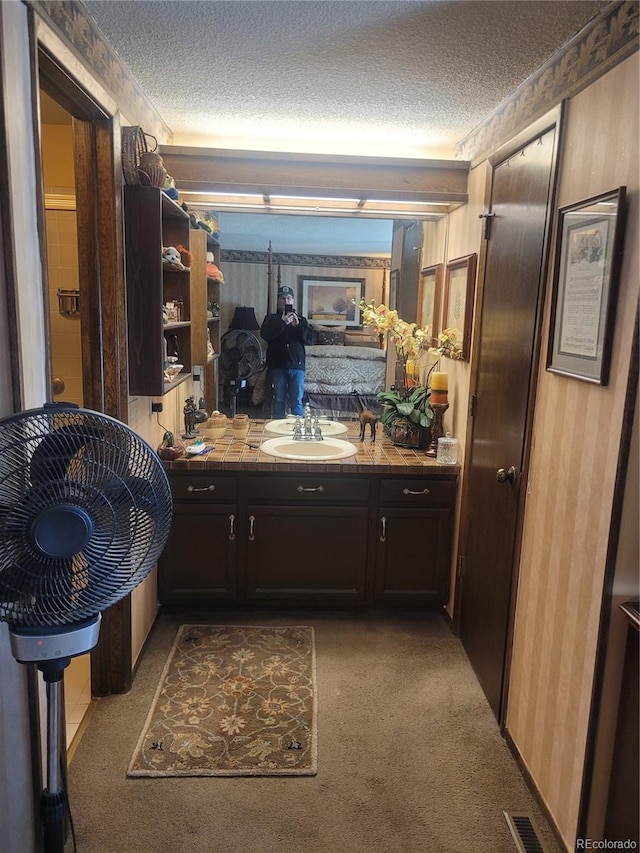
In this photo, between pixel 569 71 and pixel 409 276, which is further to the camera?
pixel 409 276

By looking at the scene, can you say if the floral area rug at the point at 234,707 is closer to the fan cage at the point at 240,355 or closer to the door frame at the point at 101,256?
the door frame at the point at 101,256

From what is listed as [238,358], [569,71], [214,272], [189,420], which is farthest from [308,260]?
[569,71]

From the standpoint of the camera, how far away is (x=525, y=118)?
2.04 meters

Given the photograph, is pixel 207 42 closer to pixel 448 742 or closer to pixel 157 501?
pixel 157 501

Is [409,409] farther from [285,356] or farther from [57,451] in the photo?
[57,451]

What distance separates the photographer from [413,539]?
279 cm

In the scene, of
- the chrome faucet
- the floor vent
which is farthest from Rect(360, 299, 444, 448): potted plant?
the floor vent

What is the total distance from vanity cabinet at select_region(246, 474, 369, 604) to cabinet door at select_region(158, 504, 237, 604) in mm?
93

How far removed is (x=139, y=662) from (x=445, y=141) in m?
2.71

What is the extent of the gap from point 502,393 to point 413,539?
941 mm

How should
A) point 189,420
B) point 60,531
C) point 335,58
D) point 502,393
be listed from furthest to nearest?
1. point 189,420
2. point 502,393
3. point 335,58
4. point 60,531

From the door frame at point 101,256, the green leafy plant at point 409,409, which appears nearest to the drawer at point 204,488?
the door frame at point 101,256

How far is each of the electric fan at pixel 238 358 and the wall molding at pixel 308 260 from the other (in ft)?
1.45

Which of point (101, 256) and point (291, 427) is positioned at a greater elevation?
point (101, 256)
